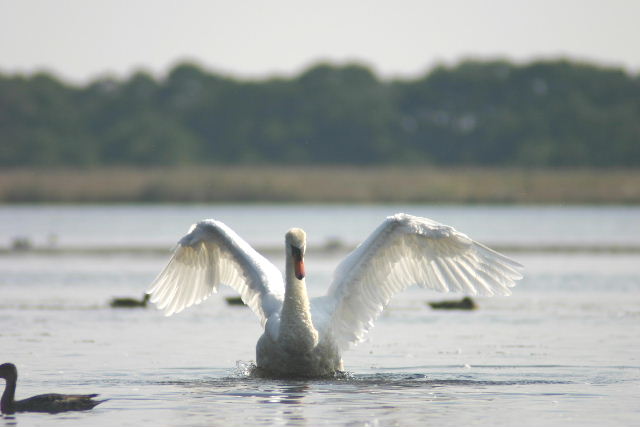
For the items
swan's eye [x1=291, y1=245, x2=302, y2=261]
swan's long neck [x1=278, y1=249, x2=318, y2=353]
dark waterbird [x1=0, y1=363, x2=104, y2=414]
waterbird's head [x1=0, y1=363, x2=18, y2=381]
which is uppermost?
swan's eye [x1=291, y1=245, x2=302, y2=261]

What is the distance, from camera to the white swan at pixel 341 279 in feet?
39.9

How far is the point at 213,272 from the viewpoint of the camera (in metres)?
13.7

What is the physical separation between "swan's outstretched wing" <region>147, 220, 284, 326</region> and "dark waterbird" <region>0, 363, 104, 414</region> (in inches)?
107

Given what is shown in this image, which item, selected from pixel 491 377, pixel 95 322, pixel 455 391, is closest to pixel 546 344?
pixel 491 377

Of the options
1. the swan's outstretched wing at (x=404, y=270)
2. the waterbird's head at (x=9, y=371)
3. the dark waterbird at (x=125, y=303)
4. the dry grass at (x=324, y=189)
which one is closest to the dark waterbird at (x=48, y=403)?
the waterbird's head at (x=9, y=371)

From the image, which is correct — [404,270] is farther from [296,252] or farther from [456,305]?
[456,305]

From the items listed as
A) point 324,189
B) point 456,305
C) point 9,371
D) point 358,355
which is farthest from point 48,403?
point 324,189

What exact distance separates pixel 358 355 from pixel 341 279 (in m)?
1.71

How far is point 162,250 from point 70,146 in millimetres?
49358

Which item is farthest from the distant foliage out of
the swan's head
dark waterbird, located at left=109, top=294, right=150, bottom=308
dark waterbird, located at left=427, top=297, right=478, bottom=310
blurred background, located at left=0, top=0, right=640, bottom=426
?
the swan's head

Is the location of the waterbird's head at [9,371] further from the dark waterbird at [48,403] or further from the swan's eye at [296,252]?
the swan's eye at [296,252]

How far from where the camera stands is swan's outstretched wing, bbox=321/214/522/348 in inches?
485

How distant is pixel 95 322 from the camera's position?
54.2 ft

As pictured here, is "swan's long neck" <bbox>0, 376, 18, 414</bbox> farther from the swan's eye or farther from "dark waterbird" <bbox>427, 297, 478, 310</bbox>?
"dark waterbird" <bbox>427, 297, 478, 310</bbox>
